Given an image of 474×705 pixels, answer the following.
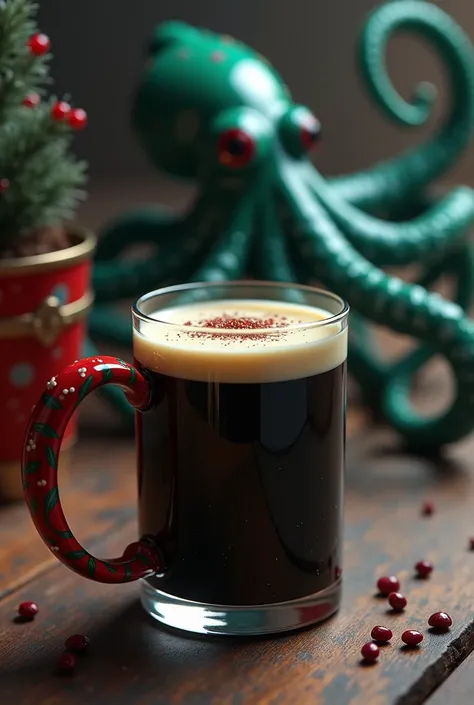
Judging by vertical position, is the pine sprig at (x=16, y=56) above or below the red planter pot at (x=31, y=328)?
above

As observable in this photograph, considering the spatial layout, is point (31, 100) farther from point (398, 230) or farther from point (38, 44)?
point (398, 230)

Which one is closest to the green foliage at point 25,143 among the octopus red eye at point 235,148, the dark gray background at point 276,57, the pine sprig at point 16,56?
the pine sprig at point 16,56

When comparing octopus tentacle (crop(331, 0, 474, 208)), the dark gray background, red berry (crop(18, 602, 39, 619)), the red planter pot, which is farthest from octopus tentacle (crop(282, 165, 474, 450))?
the dark gray background

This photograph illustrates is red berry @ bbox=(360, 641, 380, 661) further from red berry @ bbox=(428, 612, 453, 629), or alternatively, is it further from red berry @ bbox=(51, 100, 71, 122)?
red berry @ bbox=(51, 100, 71, 122)

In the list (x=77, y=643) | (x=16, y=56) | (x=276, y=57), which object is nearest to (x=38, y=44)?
(x=16, y=56)

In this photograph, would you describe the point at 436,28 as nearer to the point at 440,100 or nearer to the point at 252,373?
the point at 440,100

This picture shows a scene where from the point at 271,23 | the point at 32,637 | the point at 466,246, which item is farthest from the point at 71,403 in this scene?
the point at 271,23

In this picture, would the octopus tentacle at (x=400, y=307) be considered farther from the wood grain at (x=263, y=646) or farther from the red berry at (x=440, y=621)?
the red berry at (x=440, y=621)
